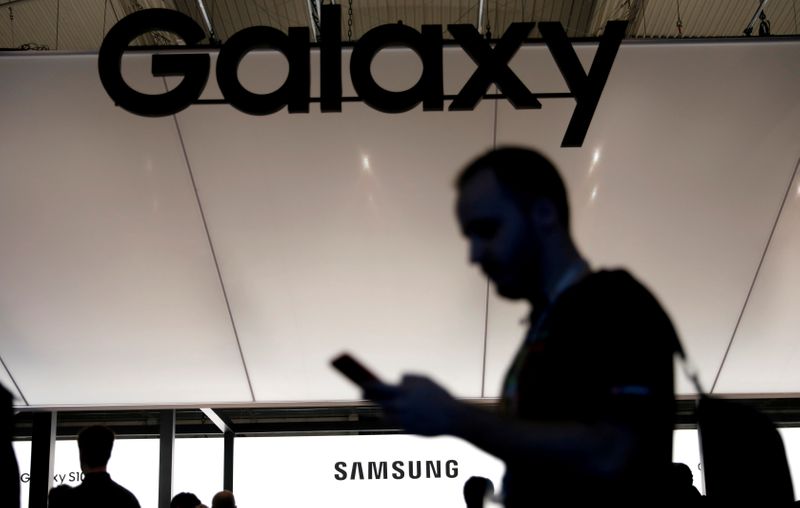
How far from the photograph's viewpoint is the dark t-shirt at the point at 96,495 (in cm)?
344

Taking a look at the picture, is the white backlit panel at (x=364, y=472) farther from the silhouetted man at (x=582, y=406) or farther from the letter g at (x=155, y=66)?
the silhouetted man at (x=582, y=406)

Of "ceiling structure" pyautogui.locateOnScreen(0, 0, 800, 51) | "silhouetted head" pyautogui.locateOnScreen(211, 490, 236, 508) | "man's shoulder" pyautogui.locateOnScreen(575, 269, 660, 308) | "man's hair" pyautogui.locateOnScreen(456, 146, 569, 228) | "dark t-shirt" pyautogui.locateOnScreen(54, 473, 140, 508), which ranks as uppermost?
"ceiling structure" pyautogui.locateOnScreen(0, 0, 800, 51)

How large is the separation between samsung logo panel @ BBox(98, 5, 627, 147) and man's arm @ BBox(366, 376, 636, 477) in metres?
4.82

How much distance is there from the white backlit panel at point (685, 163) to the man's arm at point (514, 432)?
570 centimetres

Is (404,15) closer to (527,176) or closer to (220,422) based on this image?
(220,422)

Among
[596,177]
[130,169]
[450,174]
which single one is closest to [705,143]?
[596,177]

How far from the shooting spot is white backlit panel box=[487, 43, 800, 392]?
664 centimetres

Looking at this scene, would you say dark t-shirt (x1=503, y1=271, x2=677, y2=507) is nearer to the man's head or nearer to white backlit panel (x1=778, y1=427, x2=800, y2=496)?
the man's head

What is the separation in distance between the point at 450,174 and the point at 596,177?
3.57 ft

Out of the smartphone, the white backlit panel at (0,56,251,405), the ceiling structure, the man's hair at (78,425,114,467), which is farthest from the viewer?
the ceiling structure

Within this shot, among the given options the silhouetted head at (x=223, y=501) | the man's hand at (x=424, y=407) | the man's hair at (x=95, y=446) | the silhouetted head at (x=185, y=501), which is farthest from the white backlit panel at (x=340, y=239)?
the man's hand at (x=424, y=407)

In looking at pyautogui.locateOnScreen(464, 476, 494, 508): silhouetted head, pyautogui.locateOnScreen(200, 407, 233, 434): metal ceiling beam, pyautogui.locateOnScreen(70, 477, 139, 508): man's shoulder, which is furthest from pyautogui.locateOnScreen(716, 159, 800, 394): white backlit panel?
pyautogui.locateOnScreen(70, 477, 139, 508): man's shoulder

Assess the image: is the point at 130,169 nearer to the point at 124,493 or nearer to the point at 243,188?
the point at 243,188

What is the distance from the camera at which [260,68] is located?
21.5ft
